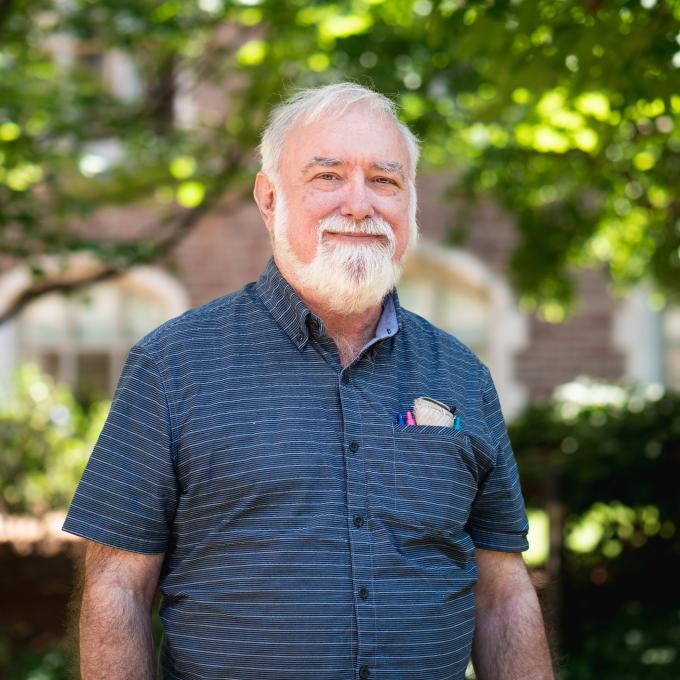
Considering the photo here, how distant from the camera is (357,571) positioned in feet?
6.59

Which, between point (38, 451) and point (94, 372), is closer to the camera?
point (38, 451)

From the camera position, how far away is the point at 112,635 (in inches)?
78.6

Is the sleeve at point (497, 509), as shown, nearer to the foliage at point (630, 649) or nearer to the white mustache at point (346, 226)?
the white mustache at point (346, 226)

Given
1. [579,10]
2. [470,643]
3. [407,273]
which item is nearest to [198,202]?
[579,10]

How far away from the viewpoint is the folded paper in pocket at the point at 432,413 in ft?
7.08

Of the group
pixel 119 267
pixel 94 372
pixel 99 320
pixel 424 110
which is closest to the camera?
pixel 424 110

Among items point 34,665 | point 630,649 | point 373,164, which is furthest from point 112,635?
point 630,649

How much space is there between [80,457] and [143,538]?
5.14 metres

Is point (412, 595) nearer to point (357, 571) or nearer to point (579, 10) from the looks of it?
point (357, 571)

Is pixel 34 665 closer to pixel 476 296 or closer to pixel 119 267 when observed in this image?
pixel 119 267

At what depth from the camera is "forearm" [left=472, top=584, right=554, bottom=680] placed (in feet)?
7.41

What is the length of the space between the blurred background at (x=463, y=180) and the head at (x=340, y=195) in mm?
1062

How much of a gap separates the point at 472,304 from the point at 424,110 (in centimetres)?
550

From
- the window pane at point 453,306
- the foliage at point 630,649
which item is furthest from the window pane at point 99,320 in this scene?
the foliage at point 630,649
